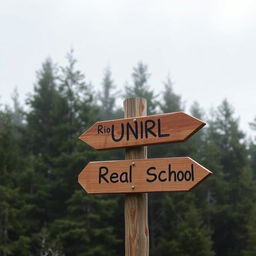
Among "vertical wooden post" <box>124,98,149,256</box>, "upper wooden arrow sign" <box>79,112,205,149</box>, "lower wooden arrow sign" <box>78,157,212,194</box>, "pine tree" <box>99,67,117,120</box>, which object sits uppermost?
"pine tree" <box>99,67,117,120</box>

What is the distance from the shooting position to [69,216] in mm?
21516

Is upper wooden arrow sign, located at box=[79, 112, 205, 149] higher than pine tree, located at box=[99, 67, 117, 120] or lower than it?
lower

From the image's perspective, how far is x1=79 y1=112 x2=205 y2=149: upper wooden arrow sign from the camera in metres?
3.29

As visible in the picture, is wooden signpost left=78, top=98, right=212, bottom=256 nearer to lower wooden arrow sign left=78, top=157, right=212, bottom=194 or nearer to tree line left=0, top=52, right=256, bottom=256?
lower wooden arrow sign left=78, top=157, right=212, bottom=194

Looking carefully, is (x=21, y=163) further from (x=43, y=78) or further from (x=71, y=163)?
(x=43, y=78)

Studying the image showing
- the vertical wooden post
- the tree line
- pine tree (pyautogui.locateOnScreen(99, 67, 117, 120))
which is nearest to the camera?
the vertical wooden post

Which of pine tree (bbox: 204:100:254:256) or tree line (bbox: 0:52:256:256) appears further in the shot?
pine tree (bbox: 204:100:254:256)

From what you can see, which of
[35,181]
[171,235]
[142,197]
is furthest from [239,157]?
[142,197]

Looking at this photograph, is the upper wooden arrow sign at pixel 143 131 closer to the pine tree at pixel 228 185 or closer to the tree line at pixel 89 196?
the tree line at pixel 89 196

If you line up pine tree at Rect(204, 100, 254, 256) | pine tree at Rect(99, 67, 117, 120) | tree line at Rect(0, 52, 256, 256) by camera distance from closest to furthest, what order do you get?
tree line at Rect(0, 52, 256, 256), pine tree at Rect(204, 100, 254, 256), pine tree at Rect(99, 67, 117, 120)

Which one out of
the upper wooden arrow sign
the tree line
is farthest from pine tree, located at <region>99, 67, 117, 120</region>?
the upper wooden arrow sign

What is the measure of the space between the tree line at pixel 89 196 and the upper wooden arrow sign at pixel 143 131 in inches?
597

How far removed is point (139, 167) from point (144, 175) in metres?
0.08

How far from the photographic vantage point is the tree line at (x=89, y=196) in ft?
67.0
